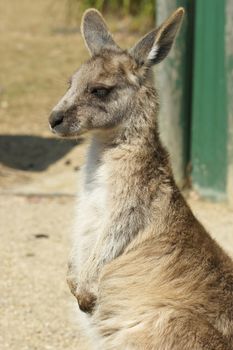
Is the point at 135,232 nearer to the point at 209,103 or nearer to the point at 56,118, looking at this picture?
the point at 56,118

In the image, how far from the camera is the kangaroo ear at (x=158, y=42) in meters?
4.93

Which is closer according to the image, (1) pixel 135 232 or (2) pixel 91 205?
(1) pixel 135 232

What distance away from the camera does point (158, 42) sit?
16.3 ft

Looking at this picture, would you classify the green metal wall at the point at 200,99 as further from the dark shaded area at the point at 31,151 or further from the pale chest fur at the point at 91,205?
the pale chest fur at the point at 91,205

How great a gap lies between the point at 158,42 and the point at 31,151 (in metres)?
5.10

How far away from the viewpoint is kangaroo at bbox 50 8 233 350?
4516mm

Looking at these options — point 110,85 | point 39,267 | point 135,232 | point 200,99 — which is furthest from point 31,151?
point 135,232

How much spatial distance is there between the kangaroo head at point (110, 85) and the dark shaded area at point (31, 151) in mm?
4413

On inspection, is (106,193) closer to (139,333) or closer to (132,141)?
(132,141)

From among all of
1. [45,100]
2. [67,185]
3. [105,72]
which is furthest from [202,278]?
[45,100]

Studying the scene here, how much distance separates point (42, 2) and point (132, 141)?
1361 centimetres

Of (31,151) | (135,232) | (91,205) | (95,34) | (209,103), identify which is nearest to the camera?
(135,232)

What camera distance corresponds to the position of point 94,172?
5.01 meters

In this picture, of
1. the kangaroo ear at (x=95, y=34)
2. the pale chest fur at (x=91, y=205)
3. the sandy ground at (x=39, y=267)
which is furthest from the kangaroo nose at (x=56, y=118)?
the sandy ground at (x=39, y=267)
